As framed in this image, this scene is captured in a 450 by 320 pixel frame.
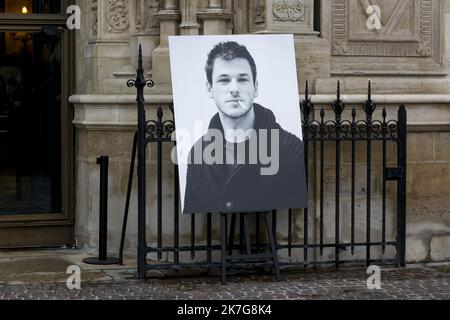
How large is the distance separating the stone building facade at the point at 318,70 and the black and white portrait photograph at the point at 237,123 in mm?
626

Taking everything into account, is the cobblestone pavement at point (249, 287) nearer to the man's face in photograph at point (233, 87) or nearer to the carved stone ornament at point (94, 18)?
the man's face in photograph at point (233, 87)

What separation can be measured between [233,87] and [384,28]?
1802 mm

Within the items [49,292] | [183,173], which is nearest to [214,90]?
[183,173]

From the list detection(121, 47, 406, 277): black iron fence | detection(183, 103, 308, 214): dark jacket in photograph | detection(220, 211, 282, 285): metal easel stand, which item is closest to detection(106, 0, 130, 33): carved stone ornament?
detection(121, 47, 406, 277): black iron fence

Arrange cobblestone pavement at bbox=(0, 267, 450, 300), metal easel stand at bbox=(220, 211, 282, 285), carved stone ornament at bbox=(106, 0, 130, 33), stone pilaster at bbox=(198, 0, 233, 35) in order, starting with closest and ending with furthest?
cobblestone pavement at bbox=(0, 267, 450, 300) < metal easel stand at bbox=(220, 211, 282, 285) < stone pilaster at bbox=(198, 0, 233, 35) < carved stone ornament at bbox=(106, 0, 130, 33)

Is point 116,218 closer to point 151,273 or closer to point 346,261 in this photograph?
point 151,273

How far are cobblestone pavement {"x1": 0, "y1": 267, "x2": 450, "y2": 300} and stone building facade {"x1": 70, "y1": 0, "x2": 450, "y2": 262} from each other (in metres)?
0.67

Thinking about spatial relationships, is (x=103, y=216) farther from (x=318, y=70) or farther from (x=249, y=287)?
(x=318, y=70)

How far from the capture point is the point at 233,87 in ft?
32.7

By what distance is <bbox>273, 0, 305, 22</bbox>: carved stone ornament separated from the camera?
10586 millimetres

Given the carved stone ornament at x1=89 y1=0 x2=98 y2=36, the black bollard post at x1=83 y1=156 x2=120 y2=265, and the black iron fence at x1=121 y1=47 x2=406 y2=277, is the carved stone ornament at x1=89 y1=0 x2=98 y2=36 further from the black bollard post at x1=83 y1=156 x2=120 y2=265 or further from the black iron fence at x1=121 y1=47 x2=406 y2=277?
the black bollard post at x1=83 y1=156 x2=120 y2=265

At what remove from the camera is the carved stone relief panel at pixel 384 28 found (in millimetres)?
10781

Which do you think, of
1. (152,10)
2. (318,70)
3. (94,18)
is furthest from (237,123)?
(94,18)

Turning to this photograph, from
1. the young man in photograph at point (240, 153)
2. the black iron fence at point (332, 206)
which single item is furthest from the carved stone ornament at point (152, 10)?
the young man in photograph at point (240, 153)
